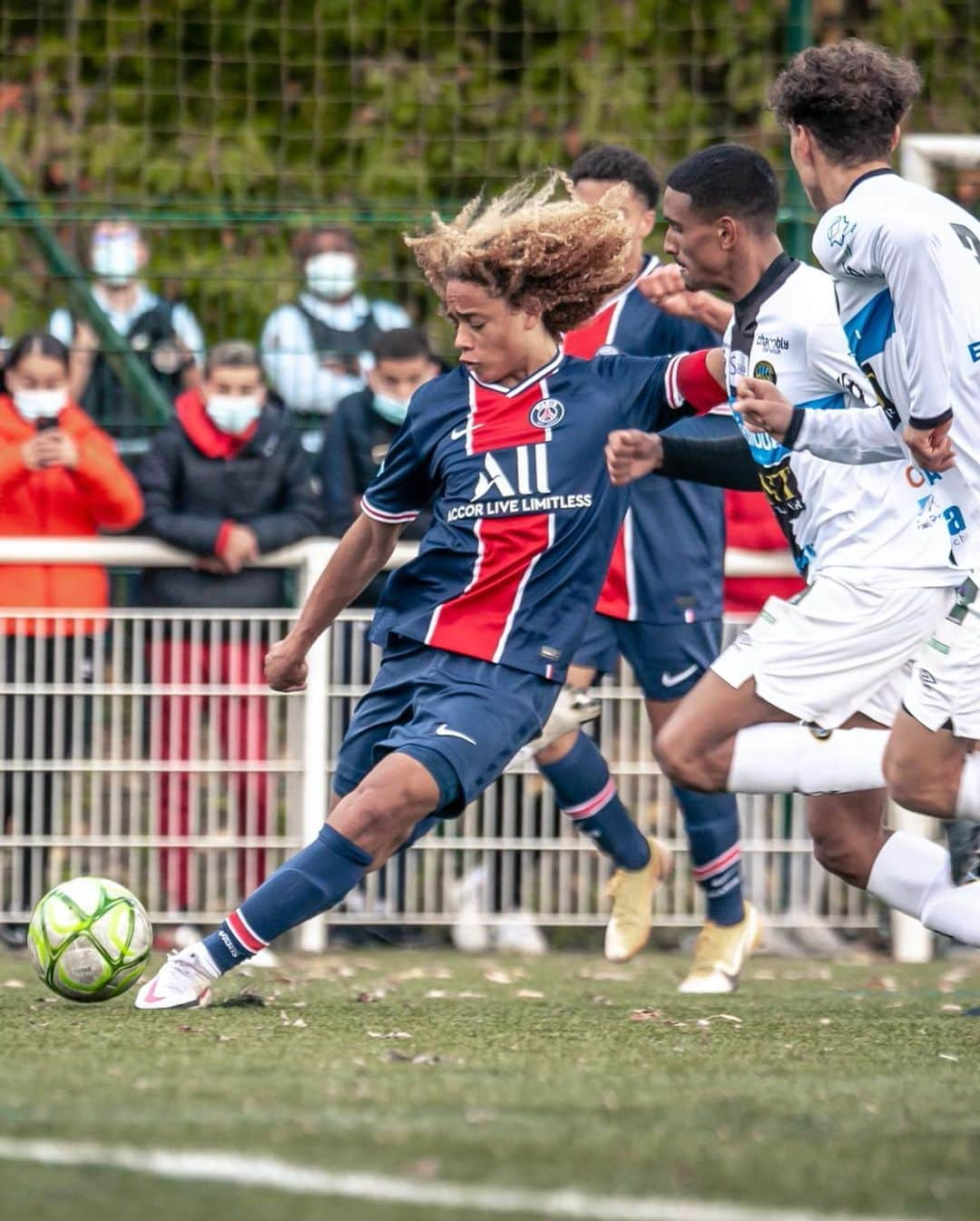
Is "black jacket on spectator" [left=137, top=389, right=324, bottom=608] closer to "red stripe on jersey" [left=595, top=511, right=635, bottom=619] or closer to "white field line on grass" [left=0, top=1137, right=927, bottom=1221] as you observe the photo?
"red stripe on jersey" [left=595, top=511, right=635, bottom=619]

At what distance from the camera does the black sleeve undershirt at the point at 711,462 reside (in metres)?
6.04

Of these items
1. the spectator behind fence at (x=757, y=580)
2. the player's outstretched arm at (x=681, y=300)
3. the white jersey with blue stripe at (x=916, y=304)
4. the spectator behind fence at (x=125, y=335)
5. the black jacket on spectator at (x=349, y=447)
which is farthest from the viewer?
the spectator behind fence at (x=125, y=335)

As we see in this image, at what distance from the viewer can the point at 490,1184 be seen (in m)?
3.67

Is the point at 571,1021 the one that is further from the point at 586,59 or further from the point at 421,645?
the point at 586,59

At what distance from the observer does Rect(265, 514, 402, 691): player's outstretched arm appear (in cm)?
609

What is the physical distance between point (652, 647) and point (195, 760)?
204cm

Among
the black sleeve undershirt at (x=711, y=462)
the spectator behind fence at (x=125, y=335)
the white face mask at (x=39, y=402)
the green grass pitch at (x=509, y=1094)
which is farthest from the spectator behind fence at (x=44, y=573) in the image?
the black sleeve undershirt at (x=711, y=462)

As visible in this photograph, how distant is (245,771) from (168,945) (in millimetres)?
697

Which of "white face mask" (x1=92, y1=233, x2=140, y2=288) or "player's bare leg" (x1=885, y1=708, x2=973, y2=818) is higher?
"white face mask" (x1=92, y1=233, x2=140, y2=288)

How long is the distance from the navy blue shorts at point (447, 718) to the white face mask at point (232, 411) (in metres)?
2.74

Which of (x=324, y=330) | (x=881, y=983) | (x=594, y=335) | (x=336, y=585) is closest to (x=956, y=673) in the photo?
(x=336, y=585)

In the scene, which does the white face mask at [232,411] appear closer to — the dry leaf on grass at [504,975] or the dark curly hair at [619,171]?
the dark curly hair at [619,171]

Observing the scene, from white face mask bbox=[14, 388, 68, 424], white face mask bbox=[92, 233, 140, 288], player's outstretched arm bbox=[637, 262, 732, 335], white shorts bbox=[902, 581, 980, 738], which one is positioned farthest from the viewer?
white face mask bbox=[92, 233, 140, 288]

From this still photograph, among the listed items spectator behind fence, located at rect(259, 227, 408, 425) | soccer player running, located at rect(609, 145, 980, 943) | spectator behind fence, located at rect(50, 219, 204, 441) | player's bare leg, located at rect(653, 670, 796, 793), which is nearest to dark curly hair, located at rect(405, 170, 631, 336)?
soccer player running, located at rect(609, 145, 980, 943)
